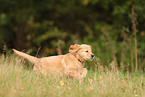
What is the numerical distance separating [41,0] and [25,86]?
13.3 metres

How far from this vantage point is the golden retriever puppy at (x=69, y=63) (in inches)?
235

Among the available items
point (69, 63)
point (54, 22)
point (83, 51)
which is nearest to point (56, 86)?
point (69, 63)

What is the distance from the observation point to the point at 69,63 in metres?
6.04

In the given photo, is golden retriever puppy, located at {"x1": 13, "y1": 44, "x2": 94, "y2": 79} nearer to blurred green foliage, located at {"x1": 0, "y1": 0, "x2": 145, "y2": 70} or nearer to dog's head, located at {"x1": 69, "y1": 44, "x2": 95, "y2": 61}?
dog's head, located at {"x1": 69, "y1": 44, "x2": 95, "y2": 61}

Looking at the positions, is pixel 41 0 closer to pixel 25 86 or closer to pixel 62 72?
pixel 62 72

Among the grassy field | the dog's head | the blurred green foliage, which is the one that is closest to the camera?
the grassy field

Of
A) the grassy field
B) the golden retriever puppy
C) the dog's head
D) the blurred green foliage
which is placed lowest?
the grassy field

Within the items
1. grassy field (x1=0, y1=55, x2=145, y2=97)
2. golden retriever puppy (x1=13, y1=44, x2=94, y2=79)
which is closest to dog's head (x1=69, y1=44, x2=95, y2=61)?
golden retriever puppy (x1=13, y1=44, x2=94, y2=79)

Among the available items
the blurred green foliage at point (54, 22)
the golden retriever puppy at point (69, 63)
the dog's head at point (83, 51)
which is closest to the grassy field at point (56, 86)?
the golden retriever puppy at point (69, 63)

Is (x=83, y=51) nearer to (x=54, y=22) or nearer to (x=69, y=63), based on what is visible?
(x=69, y=63)

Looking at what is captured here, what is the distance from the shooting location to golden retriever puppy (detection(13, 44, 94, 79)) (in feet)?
19.6

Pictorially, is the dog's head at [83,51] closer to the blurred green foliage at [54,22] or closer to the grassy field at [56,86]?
the grassy field at [56,86]

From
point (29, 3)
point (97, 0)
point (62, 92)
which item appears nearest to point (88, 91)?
point (62, 92)

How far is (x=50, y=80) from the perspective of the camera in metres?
5.49
